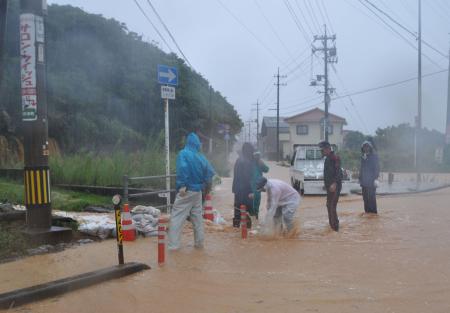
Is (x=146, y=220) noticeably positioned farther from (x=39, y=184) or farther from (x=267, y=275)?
(x=267, y=275)

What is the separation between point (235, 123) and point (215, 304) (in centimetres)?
4600

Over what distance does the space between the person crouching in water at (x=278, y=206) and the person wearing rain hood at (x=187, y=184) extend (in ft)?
5.13

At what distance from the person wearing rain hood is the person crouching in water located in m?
1.56

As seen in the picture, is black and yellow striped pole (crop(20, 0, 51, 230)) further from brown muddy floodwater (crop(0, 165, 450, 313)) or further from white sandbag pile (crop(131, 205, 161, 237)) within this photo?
white sandbag pile (crop(131, 205, 161, 237))

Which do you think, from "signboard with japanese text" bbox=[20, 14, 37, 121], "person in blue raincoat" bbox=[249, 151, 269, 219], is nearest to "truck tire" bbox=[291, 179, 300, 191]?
"person in blue raincoat" bbox=[249, 151, 269, 219]

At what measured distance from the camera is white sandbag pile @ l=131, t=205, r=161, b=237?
9.38m

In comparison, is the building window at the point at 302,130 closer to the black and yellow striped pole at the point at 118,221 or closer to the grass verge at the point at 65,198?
the grass verge at the point at 65,198

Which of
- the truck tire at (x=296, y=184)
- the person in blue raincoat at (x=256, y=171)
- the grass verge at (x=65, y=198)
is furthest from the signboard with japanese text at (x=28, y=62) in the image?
the truck tire at (x=296, y=184)

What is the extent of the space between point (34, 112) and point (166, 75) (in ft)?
10.6

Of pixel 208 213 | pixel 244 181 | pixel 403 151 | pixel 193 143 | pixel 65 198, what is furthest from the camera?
pixel 403 151

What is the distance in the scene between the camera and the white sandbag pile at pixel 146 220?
938 centimetres

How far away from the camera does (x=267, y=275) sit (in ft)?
22.8

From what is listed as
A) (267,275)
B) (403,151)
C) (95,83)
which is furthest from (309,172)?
(403,151)

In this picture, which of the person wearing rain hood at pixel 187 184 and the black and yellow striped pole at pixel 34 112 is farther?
the black and yellow striped pole at pixel 34 112
